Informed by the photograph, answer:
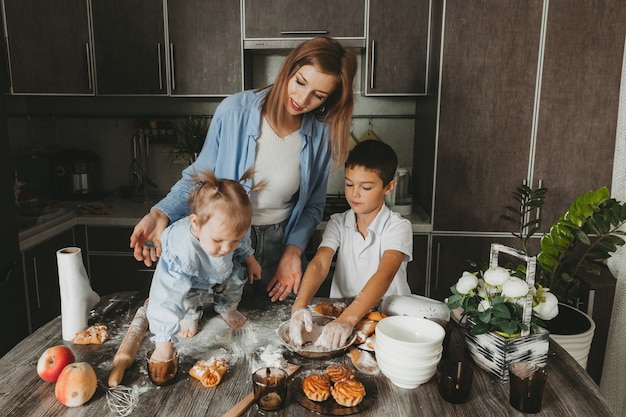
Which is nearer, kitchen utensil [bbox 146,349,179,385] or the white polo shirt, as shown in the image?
kitchen utensil [bbox 146,349,179,385]

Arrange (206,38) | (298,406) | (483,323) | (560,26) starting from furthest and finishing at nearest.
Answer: (206,38) < (560,26) < (483,323) < (298,406)

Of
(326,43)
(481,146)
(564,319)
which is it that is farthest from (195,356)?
(481,146)

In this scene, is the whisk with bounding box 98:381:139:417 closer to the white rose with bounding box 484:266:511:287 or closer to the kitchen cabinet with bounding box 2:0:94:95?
the white rose with bounding box 484:266:511:287

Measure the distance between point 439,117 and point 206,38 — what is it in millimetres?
1305

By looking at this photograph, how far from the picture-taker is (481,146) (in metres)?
2.51

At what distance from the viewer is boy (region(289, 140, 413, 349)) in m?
1.47

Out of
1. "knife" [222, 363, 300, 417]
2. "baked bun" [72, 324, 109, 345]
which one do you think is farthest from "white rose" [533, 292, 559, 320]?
"baked bun" [72, 324, 109, 345]

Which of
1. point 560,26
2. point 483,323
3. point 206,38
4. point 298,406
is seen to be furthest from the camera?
point 206,38

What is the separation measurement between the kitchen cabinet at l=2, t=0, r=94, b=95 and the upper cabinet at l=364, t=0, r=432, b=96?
154cm

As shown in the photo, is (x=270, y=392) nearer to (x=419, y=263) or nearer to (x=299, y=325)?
(x=299, y=325)

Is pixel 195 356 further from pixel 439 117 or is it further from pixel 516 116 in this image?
pixel 516 116

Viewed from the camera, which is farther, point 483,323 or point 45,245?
point 45,245

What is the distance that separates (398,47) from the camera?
2.62 meters

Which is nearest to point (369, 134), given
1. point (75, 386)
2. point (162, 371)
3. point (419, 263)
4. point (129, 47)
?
point (419, 263)
